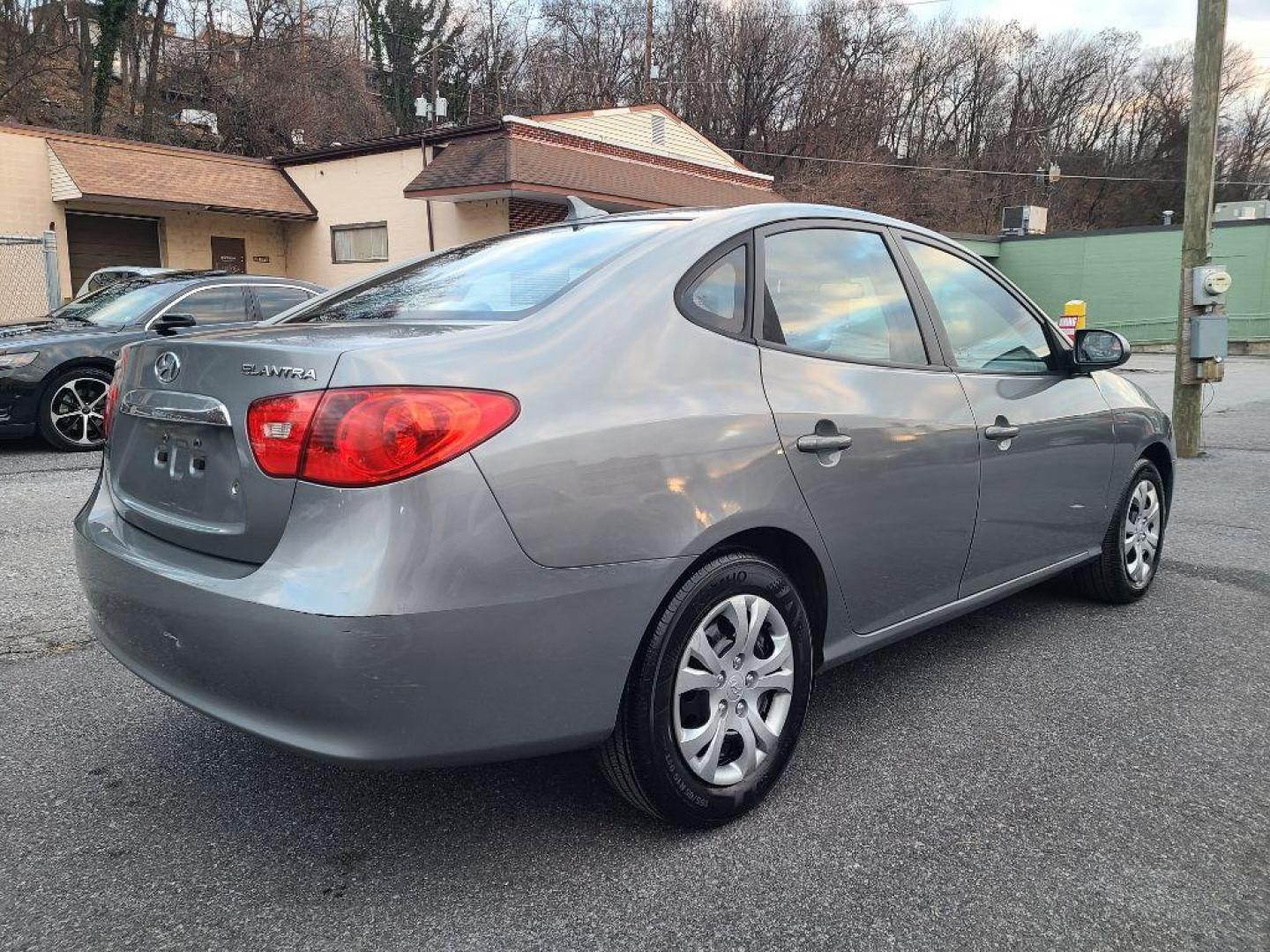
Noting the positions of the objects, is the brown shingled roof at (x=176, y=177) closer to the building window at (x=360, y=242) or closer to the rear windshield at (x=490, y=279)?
the building window at (x=360, y=242)

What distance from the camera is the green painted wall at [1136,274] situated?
31.4 m

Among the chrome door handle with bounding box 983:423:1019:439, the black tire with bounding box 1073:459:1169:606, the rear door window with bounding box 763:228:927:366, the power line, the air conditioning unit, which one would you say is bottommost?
the black tire with bounding box 1073:459:1169:606

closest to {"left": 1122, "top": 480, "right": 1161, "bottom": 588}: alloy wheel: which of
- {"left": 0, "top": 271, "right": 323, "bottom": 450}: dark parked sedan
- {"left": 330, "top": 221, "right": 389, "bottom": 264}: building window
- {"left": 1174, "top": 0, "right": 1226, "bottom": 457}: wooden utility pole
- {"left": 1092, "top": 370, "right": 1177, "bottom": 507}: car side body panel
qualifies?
{"left": 1092, "top": 370, "right": 1177, "bottom": 507}: car side body panel

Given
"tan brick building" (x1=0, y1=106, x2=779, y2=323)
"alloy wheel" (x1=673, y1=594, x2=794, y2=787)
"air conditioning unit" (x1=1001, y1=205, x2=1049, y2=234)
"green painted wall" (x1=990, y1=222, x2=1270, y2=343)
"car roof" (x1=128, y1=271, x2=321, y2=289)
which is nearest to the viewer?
"alloy wheel" (x1=673, y1=594, x2=794, y2=787)

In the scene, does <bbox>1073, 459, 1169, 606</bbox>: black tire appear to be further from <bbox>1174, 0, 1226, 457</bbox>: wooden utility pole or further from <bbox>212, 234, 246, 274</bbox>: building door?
<bbox>212, 234, 246, 274</bbox>: building door

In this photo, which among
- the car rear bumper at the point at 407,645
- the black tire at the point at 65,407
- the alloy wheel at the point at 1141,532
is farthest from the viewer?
the black tire at the point at 65,407

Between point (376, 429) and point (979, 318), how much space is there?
249 centimetres

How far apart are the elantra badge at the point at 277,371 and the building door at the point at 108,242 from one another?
1971 cm

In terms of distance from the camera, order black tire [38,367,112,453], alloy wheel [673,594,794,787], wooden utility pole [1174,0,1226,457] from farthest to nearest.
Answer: wooden utility pole [1174,0,1226,457], black tire [38,367,112,453], alloy wheel [673,594,794,787]

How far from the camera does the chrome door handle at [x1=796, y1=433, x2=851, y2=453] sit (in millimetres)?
2611

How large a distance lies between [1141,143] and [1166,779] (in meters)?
64.8

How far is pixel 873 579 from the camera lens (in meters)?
2.93

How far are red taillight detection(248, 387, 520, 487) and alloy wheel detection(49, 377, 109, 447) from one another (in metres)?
7.47

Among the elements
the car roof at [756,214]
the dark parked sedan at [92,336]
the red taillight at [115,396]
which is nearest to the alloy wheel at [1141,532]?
the car roof at [756,214]
